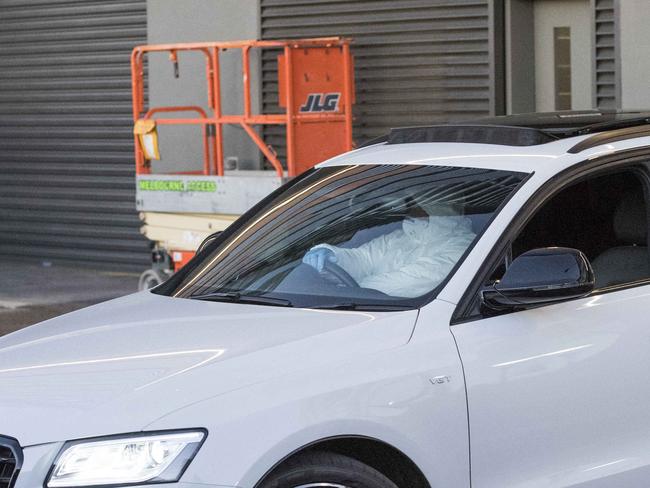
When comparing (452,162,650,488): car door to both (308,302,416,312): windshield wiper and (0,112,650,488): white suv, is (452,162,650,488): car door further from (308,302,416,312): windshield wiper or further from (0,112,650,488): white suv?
(308,302,416,312): windshield wiper

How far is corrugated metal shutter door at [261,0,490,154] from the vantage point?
11312 millimetres

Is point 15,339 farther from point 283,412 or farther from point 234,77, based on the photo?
point 234,77

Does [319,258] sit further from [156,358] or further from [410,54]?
[410,54]

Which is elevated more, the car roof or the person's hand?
the car roof

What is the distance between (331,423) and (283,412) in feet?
0.50

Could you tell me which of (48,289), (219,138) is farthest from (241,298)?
(48,289)

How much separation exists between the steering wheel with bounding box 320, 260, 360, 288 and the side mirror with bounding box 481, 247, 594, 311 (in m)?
0.57

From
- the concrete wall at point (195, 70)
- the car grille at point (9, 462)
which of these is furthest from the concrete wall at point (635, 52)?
the car grille at point (9, 462)

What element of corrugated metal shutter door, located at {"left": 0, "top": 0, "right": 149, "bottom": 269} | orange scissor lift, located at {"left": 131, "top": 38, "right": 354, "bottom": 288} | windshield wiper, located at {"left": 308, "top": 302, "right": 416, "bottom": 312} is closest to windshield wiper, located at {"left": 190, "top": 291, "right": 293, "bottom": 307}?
windshield wiper, located at {"left": 308, "top": 302, "right": 416, "bottom": 312}

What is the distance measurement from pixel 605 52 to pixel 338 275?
20.7ft

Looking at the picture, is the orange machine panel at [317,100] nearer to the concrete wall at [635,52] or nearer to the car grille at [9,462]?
the concrete wall at [635,52]

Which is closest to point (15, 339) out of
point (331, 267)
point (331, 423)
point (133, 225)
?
point (331, 267)

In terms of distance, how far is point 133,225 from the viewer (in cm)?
1402

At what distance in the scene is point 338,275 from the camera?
15.6 ft
